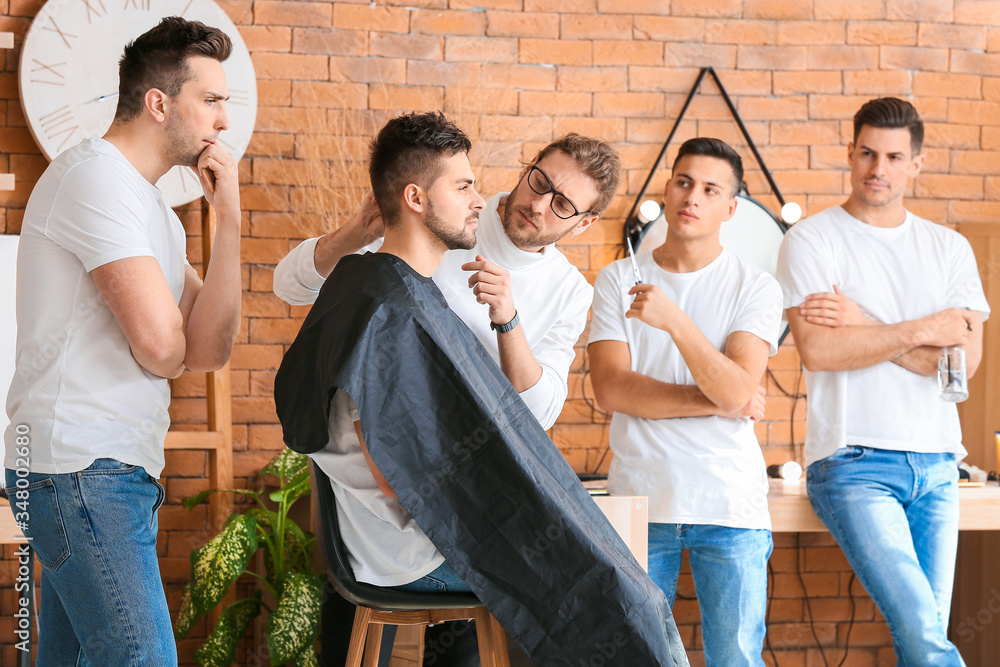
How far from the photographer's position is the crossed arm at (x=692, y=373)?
1.95m

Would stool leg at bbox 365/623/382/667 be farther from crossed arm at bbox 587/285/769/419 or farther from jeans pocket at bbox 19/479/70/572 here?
crossed arm at bbox 587/285/769/419

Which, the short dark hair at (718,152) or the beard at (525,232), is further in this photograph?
the short dark hair at (718,152)

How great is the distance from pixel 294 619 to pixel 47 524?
109cm

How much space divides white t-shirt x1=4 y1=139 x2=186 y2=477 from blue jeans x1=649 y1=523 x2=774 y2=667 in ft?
4.02

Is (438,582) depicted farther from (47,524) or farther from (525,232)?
(525,232)

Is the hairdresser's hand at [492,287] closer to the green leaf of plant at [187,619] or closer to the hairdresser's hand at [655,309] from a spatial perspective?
the hairdresser's hand at [655,309]

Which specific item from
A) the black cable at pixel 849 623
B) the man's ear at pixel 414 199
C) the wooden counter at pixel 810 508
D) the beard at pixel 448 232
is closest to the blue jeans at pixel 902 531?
the wooden counter at pixel 810 508

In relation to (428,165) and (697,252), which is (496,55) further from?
(428,165)

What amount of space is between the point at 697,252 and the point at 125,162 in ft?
4.39

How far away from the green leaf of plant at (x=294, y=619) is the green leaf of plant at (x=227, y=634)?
236mm

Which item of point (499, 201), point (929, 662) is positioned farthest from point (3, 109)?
point (929, 662)

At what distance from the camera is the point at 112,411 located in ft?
4.47

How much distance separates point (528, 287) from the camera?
191 centimetres

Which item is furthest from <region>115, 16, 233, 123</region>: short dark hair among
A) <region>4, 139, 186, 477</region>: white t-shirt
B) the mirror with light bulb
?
the mirror with light bulb
